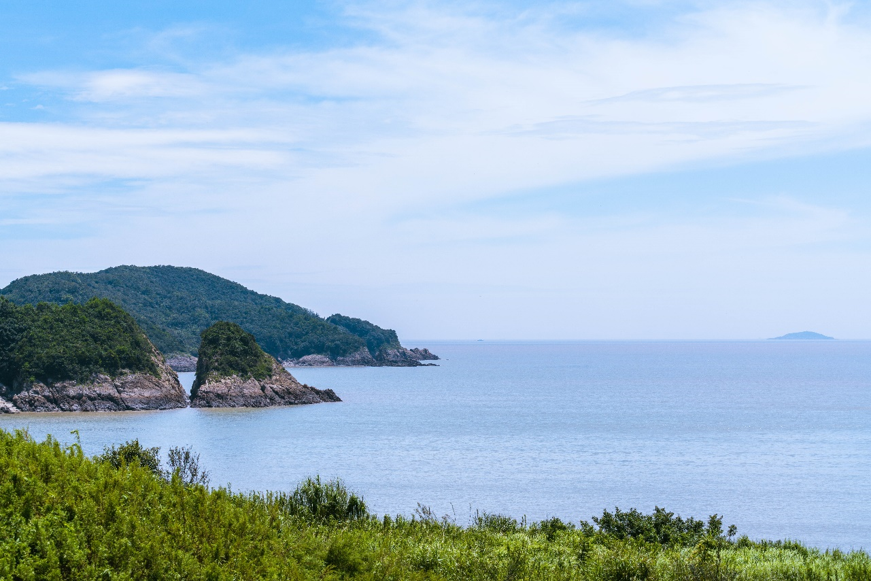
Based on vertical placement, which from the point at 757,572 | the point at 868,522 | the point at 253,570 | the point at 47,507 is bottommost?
the point at 868,522

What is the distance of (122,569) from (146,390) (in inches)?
3481

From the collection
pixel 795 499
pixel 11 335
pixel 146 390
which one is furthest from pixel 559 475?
pixel 11 335

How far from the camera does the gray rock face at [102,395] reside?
280ft

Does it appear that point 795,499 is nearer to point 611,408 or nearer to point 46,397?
point 611,408

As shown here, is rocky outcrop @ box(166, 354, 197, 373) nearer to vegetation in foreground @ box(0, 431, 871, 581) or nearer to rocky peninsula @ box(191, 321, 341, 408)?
rocky peninsula @ box(191, 321, 341, 408)

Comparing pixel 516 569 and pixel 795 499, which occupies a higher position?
pixel 516 569

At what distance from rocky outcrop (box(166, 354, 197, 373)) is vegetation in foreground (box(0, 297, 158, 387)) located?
2407 inches

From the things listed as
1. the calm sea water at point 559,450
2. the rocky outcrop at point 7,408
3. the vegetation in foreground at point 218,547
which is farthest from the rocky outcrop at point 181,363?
the vegetation in foreground at point 218,547

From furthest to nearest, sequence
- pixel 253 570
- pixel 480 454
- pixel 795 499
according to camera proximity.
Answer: pixel 480 454 < pixel 795 499 < pixel 253 570

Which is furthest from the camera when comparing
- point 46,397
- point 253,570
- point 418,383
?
point 418,383

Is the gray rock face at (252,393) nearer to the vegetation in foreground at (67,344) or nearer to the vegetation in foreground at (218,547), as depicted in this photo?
the vegetation in foreground at (67,344)

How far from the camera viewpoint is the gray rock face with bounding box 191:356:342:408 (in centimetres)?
9594

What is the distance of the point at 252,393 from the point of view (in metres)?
97.8

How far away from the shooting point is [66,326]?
94.4m
